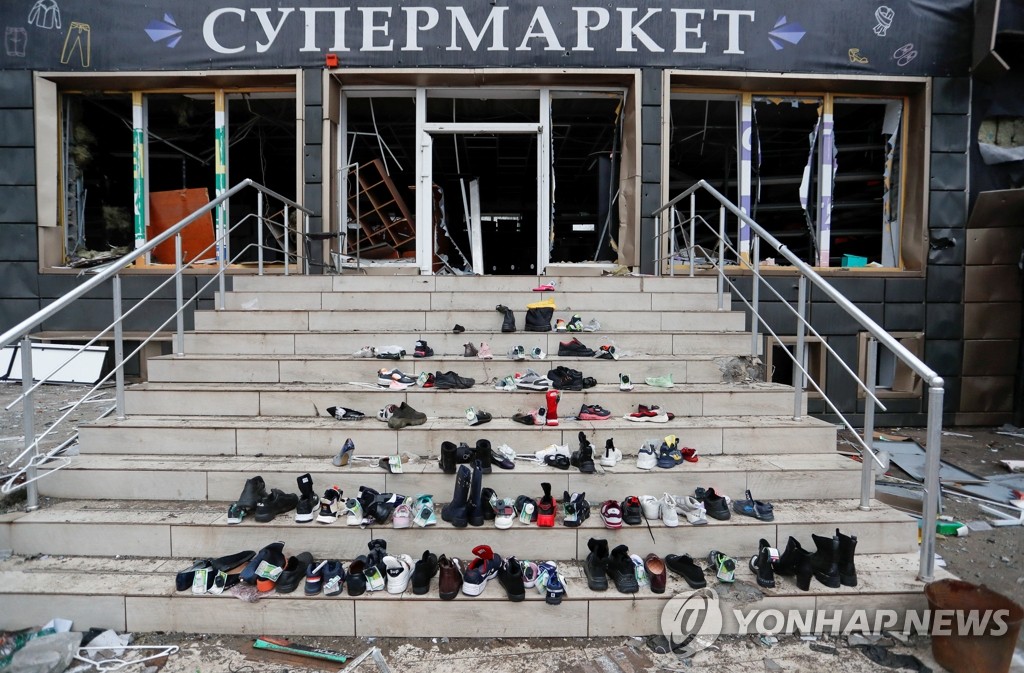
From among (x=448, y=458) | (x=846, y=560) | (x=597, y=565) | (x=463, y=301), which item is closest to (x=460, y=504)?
(x=448, y=458)

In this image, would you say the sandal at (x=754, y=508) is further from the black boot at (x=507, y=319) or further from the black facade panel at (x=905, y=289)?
the black facade panel at (x=905, y=289)

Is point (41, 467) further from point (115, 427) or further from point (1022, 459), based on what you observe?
point (1022, 459)

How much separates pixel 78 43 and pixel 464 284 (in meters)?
6.06

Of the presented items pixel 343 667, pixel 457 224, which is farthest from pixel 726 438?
pixel 457 224

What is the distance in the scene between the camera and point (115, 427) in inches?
139

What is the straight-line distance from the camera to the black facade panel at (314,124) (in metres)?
6.80

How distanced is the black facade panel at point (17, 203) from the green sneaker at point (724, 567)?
8542 millimetres

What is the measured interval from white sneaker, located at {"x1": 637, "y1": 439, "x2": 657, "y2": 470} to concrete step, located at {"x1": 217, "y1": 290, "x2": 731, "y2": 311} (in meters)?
1.98

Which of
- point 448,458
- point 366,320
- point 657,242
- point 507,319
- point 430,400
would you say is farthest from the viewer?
point 657,242

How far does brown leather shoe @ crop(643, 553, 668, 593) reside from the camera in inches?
103

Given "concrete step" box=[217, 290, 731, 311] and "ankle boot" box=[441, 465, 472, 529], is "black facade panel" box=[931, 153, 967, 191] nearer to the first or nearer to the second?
"concrete step" box=[217, 290, 731, 311]

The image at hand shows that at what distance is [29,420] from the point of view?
296 cm

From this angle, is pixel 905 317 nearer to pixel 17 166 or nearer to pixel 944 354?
pixel 944 354

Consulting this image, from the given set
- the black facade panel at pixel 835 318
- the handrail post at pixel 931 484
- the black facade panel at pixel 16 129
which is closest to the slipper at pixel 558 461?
the handrail post at pixel 931 484
